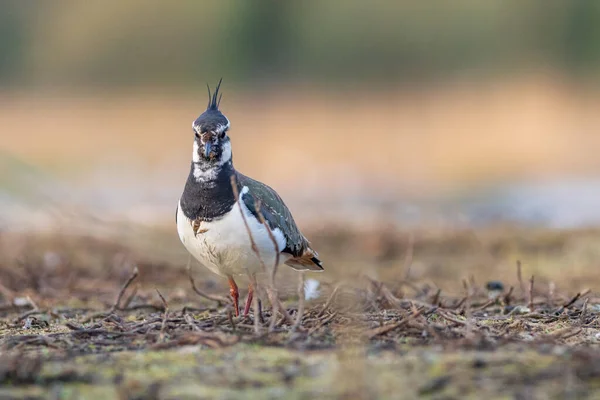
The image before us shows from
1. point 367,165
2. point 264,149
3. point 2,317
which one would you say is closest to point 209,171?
point 2,317

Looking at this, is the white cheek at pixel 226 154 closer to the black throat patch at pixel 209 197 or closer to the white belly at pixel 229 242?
the black throat patch at pixel 209 197

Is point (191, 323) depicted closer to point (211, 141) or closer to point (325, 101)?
point (211, 141)

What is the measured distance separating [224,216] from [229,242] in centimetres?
14

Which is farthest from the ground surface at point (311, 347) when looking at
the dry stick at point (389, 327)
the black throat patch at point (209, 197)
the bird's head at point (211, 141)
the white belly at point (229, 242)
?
the bird's head at point (211, 141)

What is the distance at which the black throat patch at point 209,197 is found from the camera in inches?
206

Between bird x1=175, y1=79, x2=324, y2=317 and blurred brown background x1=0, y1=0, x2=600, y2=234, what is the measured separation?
8.24m

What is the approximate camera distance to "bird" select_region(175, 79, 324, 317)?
5.17m

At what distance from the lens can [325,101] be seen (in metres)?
26.6

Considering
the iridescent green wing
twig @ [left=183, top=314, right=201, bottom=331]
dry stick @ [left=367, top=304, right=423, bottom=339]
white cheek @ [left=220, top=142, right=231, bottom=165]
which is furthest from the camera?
white cheek @ [left=220, top=142, right=231, bottom=165]

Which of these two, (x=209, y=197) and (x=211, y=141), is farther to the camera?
(x=211, y=141)

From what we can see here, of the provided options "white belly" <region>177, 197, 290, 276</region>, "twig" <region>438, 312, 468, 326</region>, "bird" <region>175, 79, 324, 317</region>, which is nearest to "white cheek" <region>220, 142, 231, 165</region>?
"bird" <region>175, 79, 324, 317</region>

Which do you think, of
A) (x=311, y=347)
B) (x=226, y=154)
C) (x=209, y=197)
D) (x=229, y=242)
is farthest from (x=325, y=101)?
(x=311, y=347)

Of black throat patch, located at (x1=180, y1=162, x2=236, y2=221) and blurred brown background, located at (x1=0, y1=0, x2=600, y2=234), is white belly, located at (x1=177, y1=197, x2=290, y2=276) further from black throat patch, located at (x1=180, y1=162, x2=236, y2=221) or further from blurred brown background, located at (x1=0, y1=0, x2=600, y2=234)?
blurred brown background, located at (x1=0, y1=0, x2=600, y2=234)

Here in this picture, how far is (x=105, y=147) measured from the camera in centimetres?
2531
